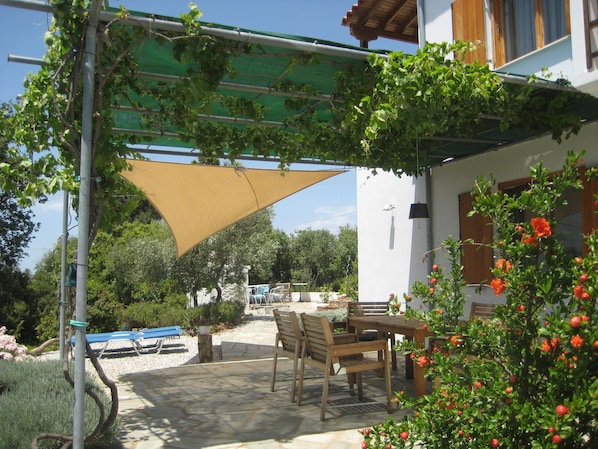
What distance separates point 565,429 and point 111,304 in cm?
1198

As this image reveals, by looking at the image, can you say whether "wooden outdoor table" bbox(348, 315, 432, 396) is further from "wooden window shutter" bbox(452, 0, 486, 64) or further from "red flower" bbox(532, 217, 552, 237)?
"wooden window shutter" bbox(452, 0, 486, 64)

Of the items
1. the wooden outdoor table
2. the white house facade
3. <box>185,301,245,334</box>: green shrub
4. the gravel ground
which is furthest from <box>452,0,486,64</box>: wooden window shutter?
<box>185,301,245,334</box>: green shrub

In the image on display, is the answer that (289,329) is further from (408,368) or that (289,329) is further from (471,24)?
(471,24)

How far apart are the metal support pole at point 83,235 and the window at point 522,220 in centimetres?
334

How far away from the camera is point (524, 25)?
607cm

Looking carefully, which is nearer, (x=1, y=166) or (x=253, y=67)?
(x=1, y=166)

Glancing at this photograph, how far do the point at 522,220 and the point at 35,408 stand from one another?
18.0ft

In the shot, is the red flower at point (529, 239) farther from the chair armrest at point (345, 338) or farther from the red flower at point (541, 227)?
the chair armrest at point (345, 338)

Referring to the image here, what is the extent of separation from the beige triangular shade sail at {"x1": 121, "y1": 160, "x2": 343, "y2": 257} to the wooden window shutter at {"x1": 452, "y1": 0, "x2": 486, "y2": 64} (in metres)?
2.27

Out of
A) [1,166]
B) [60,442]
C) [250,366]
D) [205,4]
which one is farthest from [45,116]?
[250,366]

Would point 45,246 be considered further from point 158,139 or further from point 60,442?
point 60,442

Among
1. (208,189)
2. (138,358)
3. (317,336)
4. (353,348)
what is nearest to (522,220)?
(353,348)

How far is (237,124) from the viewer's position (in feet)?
20.0

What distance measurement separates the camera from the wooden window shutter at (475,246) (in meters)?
6.52
